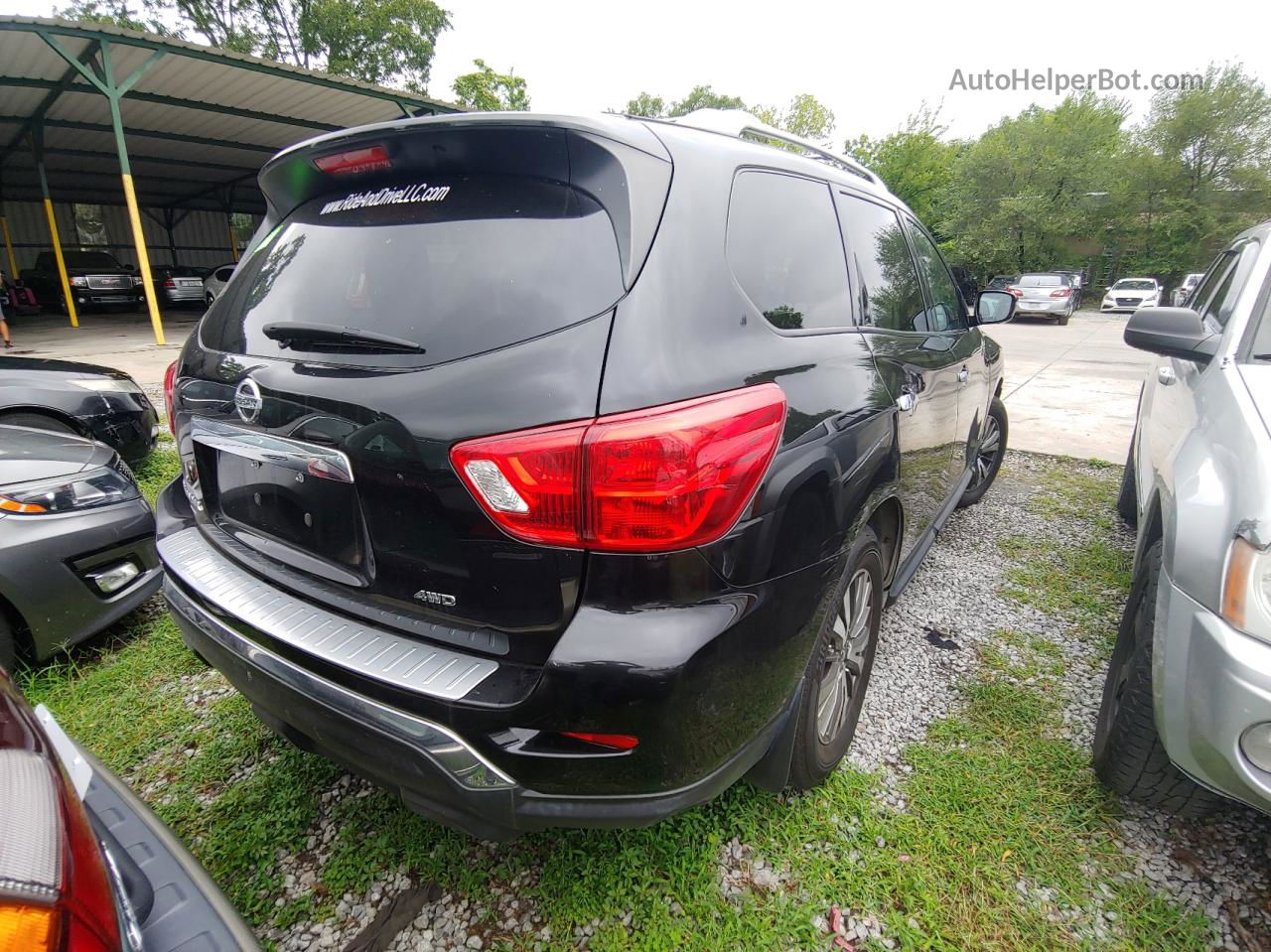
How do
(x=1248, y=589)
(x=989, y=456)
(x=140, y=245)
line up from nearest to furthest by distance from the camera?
(x=1248, y=589) → (x=989, y=456) → (x=140, y=245)

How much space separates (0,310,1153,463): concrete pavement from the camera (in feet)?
22.4

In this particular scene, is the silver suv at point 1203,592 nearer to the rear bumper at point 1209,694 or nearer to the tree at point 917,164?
the rear bumper at point 1209,694

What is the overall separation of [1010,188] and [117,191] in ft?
123

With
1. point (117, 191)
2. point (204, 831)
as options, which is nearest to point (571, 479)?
point (204, 831)

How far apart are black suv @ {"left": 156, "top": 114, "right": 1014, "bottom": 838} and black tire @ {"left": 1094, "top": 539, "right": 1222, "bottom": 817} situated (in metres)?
0.84

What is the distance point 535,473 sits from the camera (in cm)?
121

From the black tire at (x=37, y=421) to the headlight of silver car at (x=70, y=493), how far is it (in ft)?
5.61

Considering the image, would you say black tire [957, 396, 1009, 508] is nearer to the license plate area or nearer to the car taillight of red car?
the license plate area

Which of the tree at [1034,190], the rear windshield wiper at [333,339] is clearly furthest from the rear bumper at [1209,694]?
the tree at [1034,190]

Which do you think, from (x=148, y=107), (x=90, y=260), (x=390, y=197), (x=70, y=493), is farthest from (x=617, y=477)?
(x=90, y=260)

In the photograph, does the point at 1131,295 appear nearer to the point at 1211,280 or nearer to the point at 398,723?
the point at 1211,280

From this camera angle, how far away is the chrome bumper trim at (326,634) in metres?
1.31

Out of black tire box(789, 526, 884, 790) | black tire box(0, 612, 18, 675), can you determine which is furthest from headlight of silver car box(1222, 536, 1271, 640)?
black tire box(0, 612, 18, 675)

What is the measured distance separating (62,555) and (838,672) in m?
2.87
